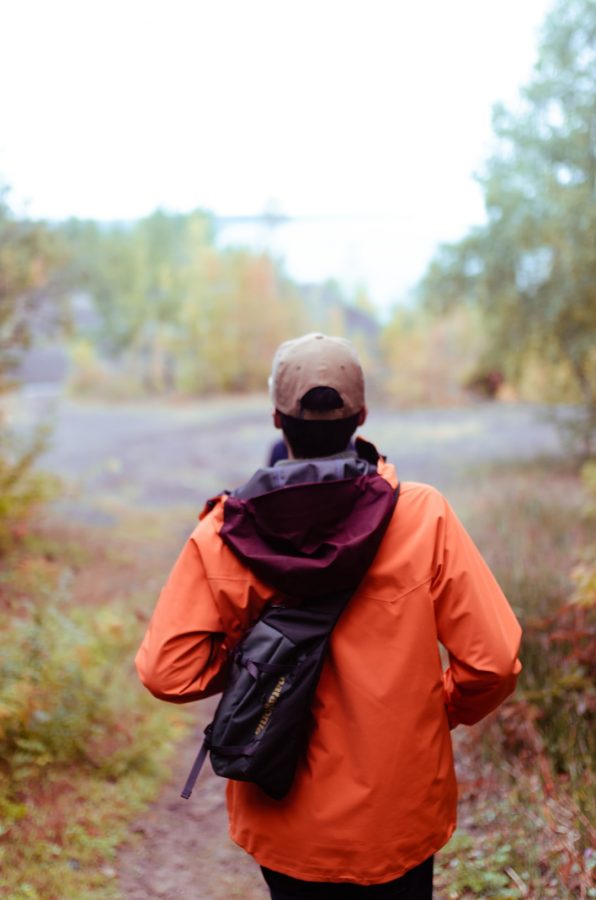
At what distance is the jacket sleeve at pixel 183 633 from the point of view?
182 centimetres

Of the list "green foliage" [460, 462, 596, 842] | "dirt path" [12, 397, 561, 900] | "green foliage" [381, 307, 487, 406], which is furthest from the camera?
"green foliage" [381, 307, 487, 406]

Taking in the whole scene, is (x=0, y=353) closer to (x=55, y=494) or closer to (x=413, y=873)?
(x=55, y=494)

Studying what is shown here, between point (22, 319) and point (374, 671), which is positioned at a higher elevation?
point (22, 319)

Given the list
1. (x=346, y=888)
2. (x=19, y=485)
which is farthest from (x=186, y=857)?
(x=19, y=485)

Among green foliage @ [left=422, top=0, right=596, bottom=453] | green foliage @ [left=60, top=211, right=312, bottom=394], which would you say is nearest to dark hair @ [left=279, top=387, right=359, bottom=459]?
green foliage @ [left=422, top=0, right=596, bottom=453]

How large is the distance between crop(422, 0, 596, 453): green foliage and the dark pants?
348 inches

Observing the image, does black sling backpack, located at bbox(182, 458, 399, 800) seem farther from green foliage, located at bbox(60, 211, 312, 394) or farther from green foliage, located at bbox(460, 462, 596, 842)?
green foliage, located at bbox(60, 211, 312, 394)

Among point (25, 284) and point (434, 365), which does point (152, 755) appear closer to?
point (25, 284)

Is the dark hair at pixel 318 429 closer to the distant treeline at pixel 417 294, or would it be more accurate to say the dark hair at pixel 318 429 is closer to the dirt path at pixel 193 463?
the dirt path at pixel 193 463

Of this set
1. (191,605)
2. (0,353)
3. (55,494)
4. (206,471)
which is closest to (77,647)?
(191,605)

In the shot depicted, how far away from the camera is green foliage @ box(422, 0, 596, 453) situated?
10.7m

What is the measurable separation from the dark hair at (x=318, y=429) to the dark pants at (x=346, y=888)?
902 millimetres

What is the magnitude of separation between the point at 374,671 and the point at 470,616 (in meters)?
0.22

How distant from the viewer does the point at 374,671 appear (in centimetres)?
179
